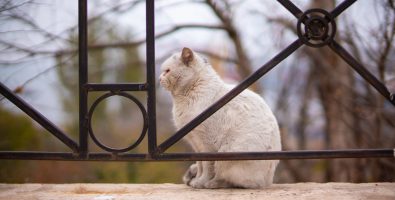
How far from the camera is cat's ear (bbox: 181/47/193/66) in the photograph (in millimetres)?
3687

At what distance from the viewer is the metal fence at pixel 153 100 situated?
2.72m

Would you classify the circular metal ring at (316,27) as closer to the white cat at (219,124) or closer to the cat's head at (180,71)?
the white cat at (219,124)

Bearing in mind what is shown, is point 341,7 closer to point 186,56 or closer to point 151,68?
point 151,68

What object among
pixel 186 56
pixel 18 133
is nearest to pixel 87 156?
pixel 186 56

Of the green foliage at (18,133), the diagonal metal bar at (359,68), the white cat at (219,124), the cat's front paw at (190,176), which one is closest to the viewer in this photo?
the diagonal metal bar at (359,68)

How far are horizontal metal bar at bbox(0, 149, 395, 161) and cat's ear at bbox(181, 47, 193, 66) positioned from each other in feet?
3.56

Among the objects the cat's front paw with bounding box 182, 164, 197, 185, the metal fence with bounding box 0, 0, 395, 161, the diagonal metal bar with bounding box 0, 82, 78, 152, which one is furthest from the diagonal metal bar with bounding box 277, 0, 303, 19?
the cat's front paw with bounding box 182, 164, 197, 185

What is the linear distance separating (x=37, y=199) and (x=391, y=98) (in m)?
2.01

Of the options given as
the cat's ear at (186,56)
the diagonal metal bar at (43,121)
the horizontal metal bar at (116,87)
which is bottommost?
the diagonal metal bar at (43,121)

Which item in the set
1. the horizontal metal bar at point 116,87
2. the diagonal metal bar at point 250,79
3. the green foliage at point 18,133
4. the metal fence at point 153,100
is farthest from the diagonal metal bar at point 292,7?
the green foliage at point 18,133

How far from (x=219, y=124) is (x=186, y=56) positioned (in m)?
0.54

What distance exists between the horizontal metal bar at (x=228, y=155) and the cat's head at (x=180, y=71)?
102 cm

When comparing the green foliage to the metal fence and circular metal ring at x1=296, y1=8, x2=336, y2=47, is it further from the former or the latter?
circular metal ring at x1=296, y1=8, x2=336, y2=47

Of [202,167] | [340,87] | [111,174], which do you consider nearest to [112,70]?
[111,174]
